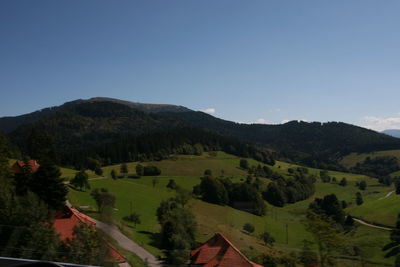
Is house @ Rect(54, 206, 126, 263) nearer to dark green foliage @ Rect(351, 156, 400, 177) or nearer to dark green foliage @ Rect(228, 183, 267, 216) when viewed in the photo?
dark green foliage @ Rect(228, 183, 267, 216)

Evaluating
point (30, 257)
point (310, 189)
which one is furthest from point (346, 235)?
point (310, 189)

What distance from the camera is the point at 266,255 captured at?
729 cm

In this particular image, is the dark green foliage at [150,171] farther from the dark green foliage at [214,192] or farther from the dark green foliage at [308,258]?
the dark green foliage at [308,258]

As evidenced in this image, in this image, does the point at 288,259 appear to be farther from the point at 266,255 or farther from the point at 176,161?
the point at 176,161

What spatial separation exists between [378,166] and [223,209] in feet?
344

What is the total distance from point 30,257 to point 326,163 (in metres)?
143

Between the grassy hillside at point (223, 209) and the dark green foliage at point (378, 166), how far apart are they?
76.7 ft

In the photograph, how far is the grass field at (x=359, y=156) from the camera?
14650 centimetres

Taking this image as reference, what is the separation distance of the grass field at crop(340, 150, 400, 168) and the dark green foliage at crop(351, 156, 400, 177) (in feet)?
19.5

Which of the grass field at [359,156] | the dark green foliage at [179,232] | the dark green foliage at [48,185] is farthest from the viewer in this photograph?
the grass field at [359,156]

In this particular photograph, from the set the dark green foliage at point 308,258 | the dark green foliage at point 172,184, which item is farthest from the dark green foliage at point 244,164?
the dark green foliage at point 308,258

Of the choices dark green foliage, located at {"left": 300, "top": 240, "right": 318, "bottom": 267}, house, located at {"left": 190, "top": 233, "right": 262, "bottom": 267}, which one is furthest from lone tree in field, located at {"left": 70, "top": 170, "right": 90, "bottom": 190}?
dark green foliage, located at {"left": 300, "top": 240, "right": 318, "bottom": 267}

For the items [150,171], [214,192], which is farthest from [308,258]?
[150,171]

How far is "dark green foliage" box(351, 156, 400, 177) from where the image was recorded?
12410 centimetres
